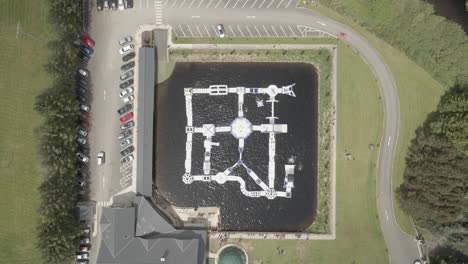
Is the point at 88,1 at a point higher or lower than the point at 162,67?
higher

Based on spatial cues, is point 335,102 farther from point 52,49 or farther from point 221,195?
point 52,49

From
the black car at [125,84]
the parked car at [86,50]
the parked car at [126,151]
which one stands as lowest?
the parked car at [126,151]

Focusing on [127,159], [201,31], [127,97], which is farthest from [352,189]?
[127,97]

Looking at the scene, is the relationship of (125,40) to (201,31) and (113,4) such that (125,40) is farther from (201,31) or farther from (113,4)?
(201,31)

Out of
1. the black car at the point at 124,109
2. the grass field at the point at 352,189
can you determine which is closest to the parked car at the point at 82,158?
the black car at the point at 124,109

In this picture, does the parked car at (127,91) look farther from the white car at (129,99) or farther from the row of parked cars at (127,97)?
the white car at (129,99)

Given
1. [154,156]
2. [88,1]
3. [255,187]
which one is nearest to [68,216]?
[154,156]
